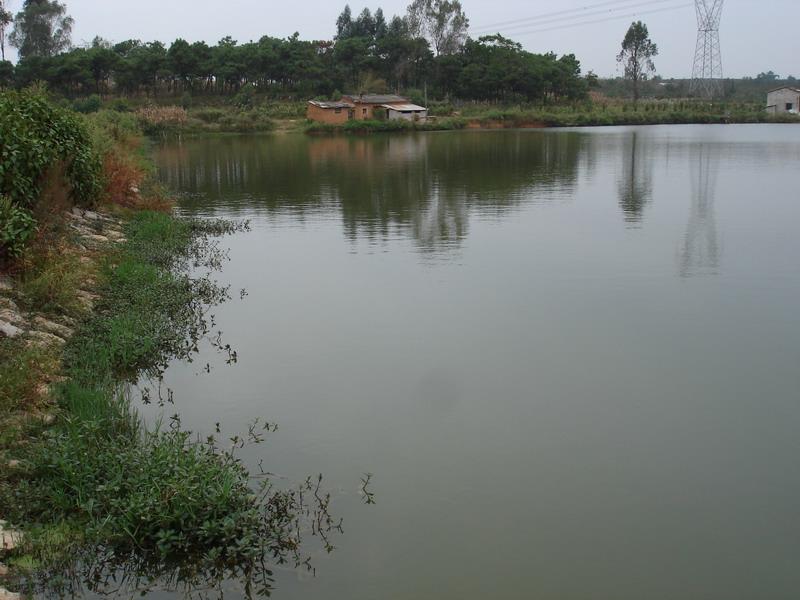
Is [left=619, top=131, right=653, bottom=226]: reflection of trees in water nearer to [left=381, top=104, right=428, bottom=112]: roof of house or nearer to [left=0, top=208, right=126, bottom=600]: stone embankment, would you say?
[left=0, top=208, right=126, bottom=600]: stone embankment

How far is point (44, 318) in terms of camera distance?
7871 millimetres

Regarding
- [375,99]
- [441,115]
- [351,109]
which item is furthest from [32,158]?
[441,115]

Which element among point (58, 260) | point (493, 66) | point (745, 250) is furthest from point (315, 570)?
point (493, 66)

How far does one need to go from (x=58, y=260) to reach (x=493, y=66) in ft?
231

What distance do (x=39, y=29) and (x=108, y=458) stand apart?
83.7 metres

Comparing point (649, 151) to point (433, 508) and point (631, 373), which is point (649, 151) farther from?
point (433, 508)

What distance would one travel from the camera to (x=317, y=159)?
3403 centimetres

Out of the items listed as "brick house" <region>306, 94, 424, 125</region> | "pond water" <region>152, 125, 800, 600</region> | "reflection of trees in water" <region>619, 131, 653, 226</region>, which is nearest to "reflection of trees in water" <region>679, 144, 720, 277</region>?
"pond water" <region>152, 125, 800, 600</region>

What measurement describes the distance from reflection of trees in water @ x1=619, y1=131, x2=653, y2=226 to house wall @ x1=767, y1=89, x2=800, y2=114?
47.0 meters

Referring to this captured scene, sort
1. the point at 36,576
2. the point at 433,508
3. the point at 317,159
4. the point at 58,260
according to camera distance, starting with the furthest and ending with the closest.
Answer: the point at 317,159 → the point at 58,260 → the point at 433,508 → the point at 36,576

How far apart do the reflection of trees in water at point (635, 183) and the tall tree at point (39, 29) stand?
6323cm

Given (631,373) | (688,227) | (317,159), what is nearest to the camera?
(631,373)

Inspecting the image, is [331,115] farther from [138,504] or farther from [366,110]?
[138,504]

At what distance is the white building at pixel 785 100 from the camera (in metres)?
75.4
